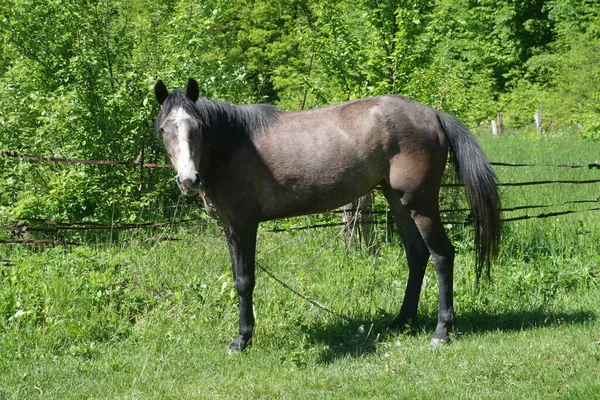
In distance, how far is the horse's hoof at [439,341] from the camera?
5.62m

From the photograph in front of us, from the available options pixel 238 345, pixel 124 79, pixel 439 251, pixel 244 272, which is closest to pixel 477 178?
pixel 439 251

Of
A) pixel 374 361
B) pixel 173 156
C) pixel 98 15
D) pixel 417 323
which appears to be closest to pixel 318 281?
pixel 417 323

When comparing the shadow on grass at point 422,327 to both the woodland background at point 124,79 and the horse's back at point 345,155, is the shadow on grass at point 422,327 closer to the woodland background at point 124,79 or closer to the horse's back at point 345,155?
the horse's back at point 345,155

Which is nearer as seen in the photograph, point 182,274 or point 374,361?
point 374,361

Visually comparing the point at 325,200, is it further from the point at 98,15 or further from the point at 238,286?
the point at 98,15

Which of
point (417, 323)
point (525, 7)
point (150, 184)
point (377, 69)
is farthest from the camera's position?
point (525, 7)

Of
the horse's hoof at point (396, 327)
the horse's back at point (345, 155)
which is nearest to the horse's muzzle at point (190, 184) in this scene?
the horse's back at point (345, 155)

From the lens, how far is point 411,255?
6.27 meters

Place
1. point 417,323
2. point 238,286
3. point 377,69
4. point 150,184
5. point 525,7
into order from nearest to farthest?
point 238,286
point 417,323
point 377,69
point 150,184
point 525,7

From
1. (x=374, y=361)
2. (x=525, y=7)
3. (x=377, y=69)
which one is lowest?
(x=374, y=361)

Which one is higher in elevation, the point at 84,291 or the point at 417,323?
the point at 84,291

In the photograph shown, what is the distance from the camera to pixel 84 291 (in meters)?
6.30

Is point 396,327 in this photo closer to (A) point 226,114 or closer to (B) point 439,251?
(B) point 439,251

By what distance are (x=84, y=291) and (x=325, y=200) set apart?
2.45m
